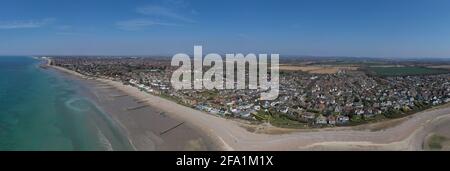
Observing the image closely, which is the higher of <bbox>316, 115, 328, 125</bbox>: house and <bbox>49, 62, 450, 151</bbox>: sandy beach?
<bbox>316, 115, 328, 125</bbox>: house

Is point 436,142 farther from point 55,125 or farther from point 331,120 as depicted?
point 55,125

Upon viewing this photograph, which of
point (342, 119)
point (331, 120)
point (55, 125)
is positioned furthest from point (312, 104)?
point (55, 125)

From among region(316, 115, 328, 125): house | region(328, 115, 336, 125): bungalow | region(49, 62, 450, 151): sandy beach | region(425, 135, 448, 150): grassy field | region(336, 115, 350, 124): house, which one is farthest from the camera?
region(336, 115, 350, 124): house

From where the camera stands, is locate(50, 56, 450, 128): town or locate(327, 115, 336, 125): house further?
locate(50, 56, 450, 128): town

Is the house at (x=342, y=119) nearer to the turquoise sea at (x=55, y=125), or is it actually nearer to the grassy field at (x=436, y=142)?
the grassy field at (x=436, y=142)

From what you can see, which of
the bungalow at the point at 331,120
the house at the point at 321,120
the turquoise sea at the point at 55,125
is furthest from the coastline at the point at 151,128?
the bungalow at the point at 331,120

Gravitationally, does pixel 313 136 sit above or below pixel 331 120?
Result: below

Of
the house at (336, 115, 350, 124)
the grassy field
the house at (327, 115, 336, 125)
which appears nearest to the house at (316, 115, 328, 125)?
the house at (327, 115, 336, 125)

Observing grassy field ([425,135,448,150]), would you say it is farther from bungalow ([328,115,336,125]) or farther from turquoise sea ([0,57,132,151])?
turquoise sea ([0,57,132,151])
